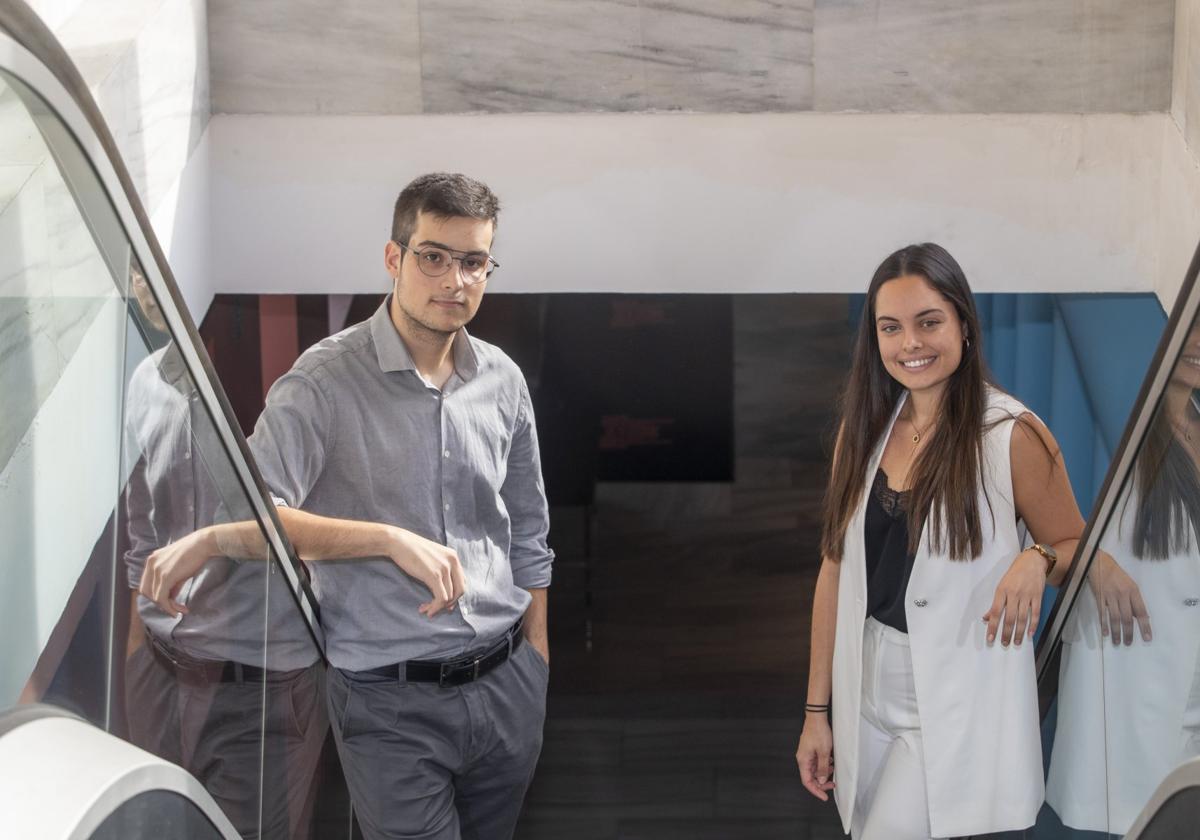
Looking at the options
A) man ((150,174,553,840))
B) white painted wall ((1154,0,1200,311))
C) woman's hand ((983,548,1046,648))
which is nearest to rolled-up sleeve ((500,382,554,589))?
man ((150,174,553,840))

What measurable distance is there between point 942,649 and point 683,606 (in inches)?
127

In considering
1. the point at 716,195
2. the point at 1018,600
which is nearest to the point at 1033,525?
the point at 1018,600

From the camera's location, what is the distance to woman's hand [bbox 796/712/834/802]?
10.3ft

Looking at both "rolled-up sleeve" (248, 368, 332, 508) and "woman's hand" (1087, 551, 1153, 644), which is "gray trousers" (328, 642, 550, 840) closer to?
"rolled-up sleeve" (248, 368, 332, 508)

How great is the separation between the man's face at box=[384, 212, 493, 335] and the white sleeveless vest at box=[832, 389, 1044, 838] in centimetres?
84

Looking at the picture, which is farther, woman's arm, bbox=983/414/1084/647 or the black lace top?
the black lace top

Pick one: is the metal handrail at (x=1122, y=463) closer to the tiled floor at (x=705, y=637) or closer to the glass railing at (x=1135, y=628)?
the glass railing at (x=1135, y=628)

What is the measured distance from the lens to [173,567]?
2.19m

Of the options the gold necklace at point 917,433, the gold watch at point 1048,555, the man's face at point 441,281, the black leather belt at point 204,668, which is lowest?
the black leather belt at point 204,668

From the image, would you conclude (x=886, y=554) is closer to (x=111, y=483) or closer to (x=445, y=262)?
(x=445, y=262)

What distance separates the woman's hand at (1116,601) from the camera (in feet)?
8.29

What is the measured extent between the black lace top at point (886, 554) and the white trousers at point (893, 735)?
0.11 ft

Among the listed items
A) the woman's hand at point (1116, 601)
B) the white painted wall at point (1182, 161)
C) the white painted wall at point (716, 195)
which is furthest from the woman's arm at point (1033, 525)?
the white painted wall at point (716, 195)

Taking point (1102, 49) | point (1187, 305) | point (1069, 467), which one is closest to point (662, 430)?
point (1069, 467)
